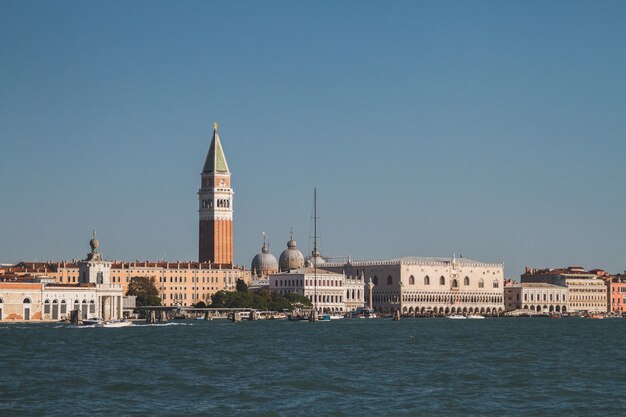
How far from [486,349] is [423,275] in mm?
96296

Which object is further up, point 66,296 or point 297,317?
point 66,296

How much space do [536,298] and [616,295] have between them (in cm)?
1443

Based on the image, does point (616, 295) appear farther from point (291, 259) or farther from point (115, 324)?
point (115, 324)

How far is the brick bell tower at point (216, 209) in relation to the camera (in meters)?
140

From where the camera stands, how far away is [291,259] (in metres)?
152

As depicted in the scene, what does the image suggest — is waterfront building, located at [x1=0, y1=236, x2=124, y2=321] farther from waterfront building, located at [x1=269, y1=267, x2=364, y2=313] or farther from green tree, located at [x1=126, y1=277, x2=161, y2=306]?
waterfront building, located at [x1=269, y1=267, x2=364, y2=313]

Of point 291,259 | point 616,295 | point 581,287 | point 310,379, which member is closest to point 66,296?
point 291,259

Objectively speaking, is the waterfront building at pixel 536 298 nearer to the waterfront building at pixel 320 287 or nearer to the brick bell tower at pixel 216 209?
the waterfront building at pixel 320 287

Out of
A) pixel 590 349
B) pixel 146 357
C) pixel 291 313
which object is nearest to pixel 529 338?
pixel 590 349

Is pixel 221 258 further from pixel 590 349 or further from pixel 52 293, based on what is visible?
pixel 590 349

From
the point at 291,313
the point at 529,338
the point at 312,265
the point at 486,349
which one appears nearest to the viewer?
the point at 486,349

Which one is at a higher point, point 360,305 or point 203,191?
point 203,191

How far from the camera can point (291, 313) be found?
117312 mm

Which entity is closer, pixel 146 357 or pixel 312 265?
pixel 146 357
